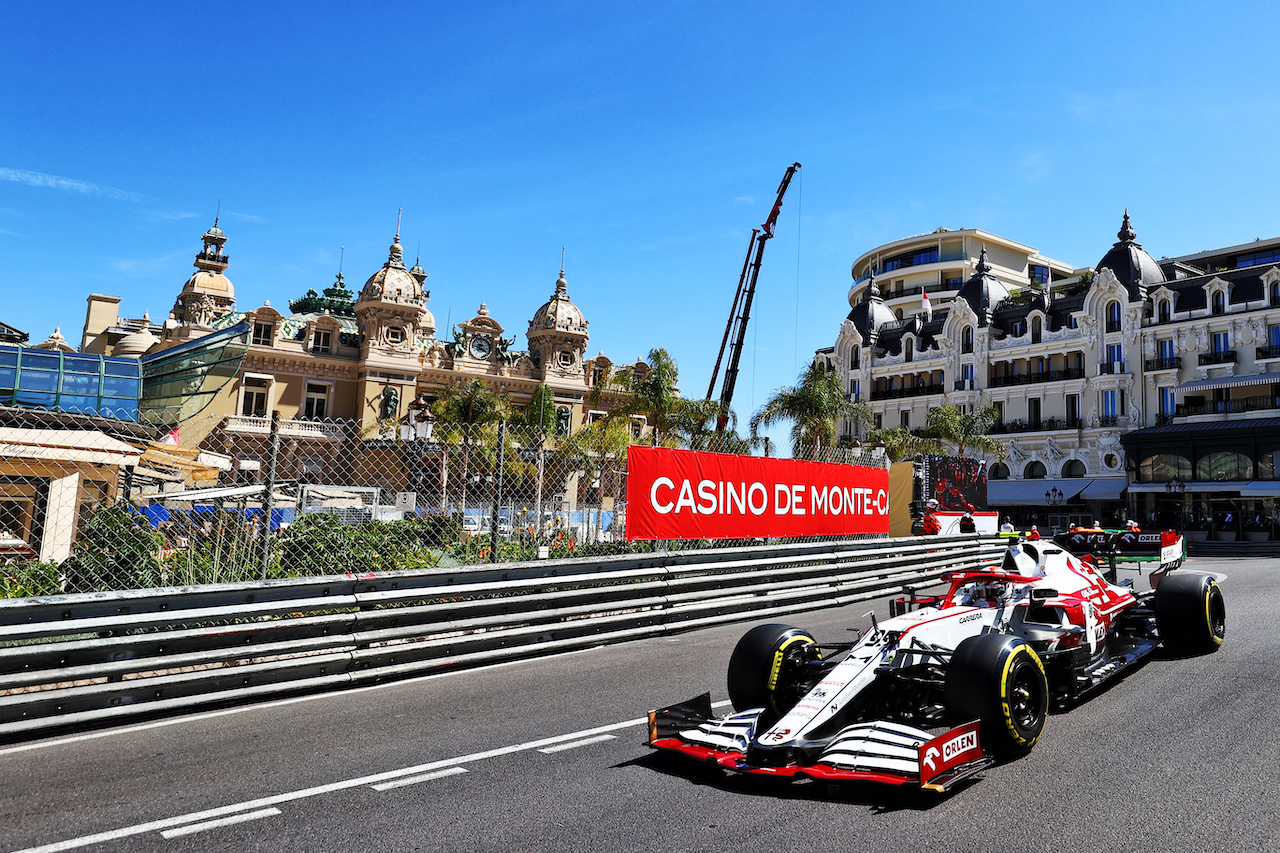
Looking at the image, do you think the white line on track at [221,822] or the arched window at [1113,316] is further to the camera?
the arched window at [1113,316]

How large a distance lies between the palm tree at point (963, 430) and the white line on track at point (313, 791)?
143 ft

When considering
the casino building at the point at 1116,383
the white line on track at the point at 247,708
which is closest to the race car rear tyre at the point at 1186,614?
the white line on track at the point at 247,708

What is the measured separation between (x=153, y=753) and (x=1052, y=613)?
6.98 meters

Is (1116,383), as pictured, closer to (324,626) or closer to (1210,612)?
(1210,612)

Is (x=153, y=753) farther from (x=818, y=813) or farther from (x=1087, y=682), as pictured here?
(x=1087, y=682)

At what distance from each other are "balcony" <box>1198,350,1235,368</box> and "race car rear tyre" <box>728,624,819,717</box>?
4779cm

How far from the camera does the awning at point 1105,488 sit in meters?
45.2

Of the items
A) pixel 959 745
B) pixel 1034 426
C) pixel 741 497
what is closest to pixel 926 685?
pixel 959 745

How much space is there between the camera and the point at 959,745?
4730 mm

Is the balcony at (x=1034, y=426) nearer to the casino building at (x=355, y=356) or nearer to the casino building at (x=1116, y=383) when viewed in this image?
the casino building at (x=1116, y=383)

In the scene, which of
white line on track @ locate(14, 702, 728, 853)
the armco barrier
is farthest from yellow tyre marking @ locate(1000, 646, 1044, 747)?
the armco barrier

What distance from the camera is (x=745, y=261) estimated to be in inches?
1743

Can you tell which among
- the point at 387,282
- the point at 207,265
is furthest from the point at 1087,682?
the point at 207,265

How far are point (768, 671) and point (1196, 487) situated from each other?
45.7m
